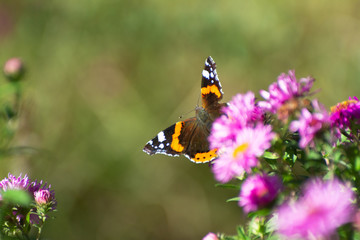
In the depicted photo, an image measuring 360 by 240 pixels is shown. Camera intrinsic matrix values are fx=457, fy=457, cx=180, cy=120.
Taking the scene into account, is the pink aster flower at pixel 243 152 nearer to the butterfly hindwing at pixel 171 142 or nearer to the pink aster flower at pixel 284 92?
the pink aster flower at pixel 284 92

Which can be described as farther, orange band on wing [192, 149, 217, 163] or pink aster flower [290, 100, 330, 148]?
orange band on wing [192, 149, 217, 163]

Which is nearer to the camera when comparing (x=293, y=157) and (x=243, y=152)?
(x=243, y=152)

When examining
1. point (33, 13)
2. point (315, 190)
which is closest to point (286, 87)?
point (315, 190)

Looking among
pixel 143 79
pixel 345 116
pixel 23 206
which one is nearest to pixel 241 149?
pixel 345 116

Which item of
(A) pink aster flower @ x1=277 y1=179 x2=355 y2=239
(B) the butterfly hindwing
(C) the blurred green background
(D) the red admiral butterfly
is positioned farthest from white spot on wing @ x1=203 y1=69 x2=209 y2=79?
(C) the blurred green background

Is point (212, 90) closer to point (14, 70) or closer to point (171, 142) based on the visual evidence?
point (171, 142)

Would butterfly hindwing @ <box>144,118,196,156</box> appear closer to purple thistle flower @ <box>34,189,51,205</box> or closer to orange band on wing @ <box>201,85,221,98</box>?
orange band on wing @ <box>201,85,221,98</box>
